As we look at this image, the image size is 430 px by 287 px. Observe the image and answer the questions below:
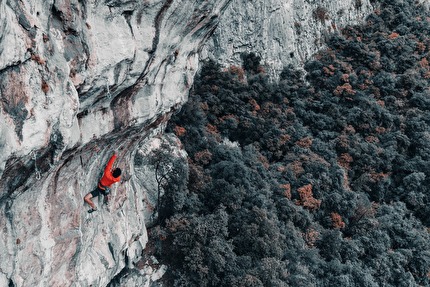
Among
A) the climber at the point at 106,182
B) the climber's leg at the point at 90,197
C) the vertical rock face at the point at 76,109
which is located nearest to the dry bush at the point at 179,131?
the vertical rock face at the point at 76,109

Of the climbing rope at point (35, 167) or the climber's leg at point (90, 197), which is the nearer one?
the climbing rope at point (35, 167)

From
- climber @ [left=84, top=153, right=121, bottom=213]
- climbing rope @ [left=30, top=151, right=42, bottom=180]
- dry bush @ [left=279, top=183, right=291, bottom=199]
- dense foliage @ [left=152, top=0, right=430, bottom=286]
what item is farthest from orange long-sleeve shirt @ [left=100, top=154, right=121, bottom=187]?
dry bush @ [left=279, top=183, right=291, bottom=199]

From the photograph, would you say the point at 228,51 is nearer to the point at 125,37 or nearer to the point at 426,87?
the point at 426,87

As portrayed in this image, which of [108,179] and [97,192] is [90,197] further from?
[108,179]

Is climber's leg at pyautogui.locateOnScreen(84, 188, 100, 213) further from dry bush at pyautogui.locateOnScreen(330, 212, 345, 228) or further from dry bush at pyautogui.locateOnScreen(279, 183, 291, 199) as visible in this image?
dry bush at pyautogui.locateOnScreen(330, 212, 345, 228)

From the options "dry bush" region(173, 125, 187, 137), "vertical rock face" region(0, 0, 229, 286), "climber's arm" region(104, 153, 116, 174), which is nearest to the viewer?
"vertical rock face" region(0, 0, 229, 286)

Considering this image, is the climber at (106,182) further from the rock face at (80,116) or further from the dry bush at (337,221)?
the dry bush at (337,221)
